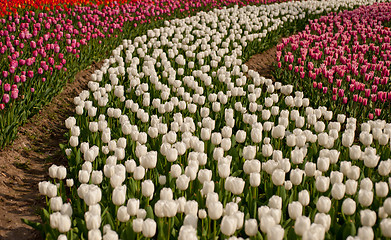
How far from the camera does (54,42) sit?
320 inches

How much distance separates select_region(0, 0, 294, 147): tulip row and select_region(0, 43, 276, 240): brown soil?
20 centimetres

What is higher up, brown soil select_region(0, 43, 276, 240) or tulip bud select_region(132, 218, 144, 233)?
tulip bud select_region(132, 218, 144, 233)

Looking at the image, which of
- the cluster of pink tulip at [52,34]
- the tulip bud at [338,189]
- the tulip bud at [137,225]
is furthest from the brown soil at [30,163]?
the tulip bud at [338,189]

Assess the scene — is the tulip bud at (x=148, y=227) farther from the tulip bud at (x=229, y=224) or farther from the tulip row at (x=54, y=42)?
the tulip row at (x=54, y=42)

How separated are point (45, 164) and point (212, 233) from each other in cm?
304

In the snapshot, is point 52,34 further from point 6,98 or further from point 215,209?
point 215,209

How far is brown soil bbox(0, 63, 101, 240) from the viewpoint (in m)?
4.29

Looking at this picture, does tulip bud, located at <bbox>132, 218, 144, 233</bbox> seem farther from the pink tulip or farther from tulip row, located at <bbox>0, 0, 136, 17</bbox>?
tulip row, located at <bbox>0, 0, 136, 17</bbox>

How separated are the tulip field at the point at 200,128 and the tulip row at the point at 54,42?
1.6 inches

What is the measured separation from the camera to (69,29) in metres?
8.34

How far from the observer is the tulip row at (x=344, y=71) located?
6633 mm

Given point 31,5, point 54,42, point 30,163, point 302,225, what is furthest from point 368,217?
point 31,5

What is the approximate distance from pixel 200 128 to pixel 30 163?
2.15m

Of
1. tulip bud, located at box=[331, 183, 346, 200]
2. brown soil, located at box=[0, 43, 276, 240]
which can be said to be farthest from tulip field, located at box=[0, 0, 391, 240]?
brown soil, located at box=[0, 43, 276, 240]
